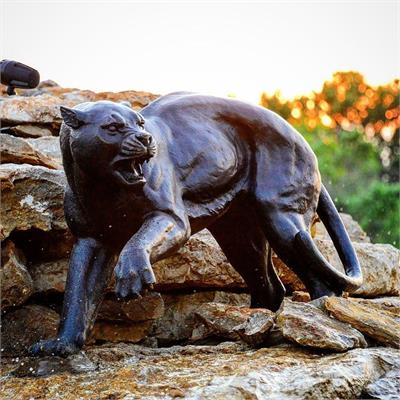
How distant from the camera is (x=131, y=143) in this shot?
3.36m

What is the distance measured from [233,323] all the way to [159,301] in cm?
65

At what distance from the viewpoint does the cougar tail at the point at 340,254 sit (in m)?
4.08

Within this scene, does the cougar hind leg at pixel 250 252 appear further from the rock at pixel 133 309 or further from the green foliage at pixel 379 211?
the green foliage at pixel 379 211

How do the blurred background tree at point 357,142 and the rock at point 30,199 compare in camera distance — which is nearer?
the rock at point 30,199

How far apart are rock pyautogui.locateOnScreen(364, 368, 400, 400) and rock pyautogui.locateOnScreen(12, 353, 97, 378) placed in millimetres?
1283

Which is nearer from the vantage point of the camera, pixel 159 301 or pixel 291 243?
pixel 291 243

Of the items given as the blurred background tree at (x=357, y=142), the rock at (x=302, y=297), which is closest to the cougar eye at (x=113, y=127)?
the rock at (x=302, y=297)

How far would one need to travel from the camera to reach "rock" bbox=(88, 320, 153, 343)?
4.61 m

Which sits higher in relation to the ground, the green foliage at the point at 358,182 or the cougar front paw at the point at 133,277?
the cougar front paw at the point at 133,277

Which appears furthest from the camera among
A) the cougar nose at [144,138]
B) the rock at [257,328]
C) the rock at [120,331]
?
the rock at [120,331]

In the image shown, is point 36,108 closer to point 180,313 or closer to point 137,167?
point 180,313

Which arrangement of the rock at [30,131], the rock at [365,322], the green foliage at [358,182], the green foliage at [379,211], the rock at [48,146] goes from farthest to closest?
the green foliage at [358,182]
the green foliage at [379,211]
the rock at [30,131]
the rock at [48,146]
the rock at [365,322]

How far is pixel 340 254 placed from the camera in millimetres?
4605

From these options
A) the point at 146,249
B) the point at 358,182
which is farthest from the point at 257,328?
the point at 358,182
